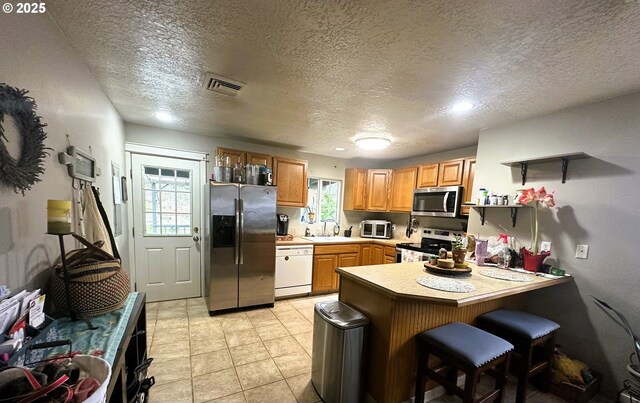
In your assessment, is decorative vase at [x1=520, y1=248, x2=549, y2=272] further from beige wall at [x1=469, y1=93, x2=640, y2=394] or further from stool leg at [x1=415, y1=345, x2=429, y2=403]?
stool leg at [x1=415, y1=345, x2=429, y2=403]

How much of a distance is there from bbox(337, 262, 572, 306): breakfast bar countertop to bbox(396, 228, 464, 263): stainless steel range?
3.50 feet

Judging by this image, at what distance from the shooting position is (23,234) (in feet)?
3.41

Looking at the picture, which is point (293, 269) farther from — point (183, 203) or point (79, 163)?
point (79, 163)

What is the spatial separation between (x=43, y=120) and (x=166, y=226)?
2.50m

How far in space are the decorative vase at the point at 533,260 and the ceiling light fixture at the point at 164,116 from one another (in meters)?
3.95

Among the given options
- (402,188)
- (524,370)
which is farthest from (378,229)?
(524,370)

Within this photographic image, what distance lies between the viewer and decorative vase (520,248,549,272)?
2.17m

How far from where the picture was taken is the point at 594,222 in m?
1.97

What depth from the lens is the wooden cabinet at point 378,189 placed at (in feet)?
14.3

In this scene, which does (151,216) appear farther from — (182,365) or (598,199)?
(598,199)

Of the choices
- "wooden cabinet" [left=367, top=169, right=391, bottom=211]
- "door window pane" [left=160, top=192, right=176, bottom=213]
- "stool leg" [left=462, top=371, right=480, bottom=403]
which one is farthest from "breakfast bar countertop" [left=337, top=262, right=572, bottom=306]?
"door window pane" [left=160, top=192, right=176, bottom=213]

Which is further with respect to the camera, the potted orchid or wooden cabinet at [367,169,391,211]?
wooden cabinet at [367,169,391,211]

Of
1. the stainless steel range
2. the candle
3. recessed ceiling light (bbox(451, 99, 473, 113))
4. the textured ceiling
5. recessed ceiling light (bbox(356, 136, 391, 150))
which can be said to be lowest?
the stainless steel range

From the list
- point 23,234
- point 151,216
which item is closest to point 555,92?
point 23,234
